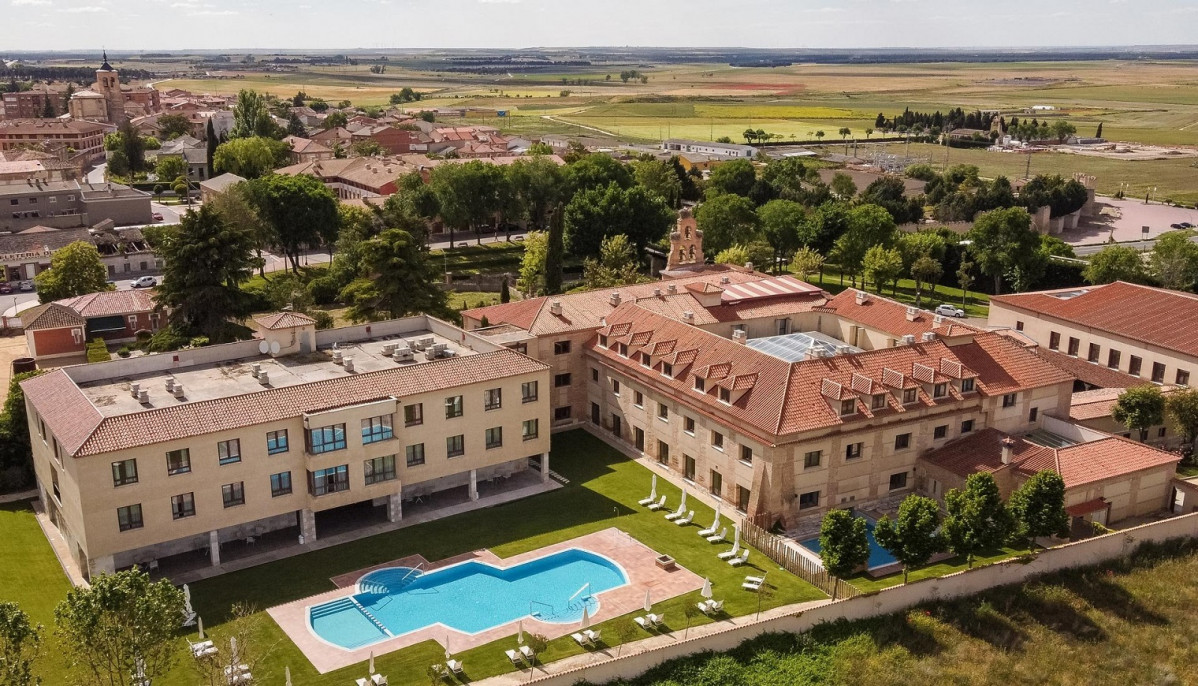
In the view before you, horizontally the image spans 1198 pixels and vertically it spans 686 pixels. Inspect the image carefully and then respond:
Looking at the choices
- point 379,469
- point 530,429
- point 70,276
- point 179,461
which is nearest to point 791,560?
point 530,429

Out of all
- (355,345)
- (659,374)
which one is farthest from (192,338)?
(659,374)

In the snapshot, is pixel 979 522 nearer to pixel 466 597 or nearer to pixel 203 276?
pixel 466 597

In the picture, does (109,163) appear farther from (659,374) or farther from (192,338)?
(659,374)

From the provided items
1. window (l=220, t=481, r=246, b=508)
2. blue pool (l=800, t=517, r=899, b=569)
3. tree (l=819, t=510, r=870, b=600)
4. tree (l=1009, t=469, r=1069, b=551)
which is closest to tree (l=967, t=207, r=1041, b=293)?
tree (l=1009, t=469, r=1069, b=551)

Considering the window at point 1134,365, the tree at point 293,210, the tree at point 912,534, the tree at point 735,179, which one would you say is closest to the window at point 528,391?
the tree at point 912,534

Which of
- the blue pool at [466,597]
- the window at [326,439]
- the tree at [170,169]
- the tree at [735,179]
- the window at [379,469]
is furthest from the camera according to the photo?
the tree at [170,169]

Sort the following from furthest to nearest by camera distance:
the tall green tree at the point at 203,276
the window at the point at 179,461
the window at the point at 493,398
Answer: the tall green tree at the point at 203,276
the window at the point at 493,398
the window at the point at 179,461

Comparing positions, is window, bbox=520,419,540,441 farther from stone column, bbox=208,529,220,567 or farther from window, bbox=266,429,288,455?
stone column, bbox=208,529,220,567

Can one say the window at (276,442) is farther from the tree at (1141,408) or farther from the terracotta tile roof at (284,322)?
the tree at (1141,408)
